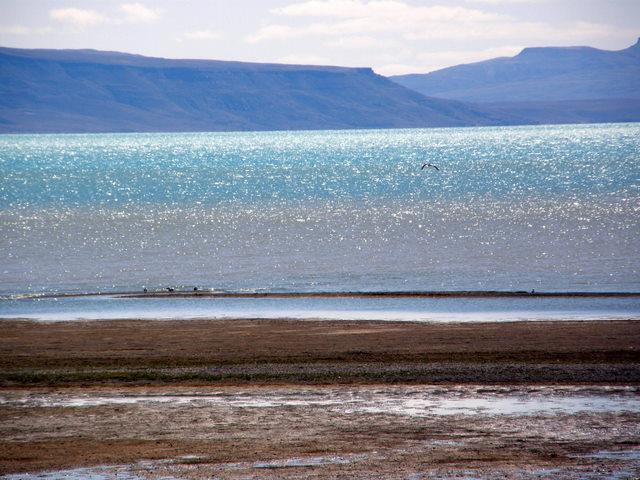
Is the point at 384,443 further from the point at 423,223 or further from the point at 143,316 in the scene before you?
the point at 423,223

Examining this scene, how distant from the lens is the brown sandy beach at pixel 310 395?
13.8m

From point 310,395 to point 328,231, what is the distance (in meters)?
34.5

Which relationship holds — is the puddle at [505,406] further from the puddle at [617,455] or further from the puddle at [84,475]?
the puddle at [84,475]

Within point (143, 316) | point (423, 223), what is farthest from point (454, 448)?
point (423, 223)

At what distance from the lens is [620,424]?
15.2m

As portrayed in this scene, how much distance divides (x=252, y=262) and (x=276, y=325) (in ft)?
51.6

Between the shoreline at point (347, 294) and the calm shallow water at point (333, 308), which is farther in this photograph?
the shoreline at point (347, 294)

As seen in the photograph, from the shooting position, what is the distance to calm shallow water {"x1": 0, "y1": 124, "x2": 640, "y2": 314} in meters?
A: 36.0

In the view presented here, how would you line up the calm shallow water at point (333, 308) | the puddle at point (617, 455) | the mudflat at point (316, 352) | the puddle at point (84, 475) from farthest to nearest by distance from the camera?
1. the calm shallow water at point (333, 308)
2. the mudflat at point (316, 352)
3. the puddle at point (617, 455)
4. the puddle at point (84, 475)

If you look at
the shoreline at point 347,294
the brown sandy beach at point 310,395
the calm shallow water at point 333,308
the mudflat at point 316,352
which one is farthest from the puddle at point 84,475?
the shoreline at point 347,294

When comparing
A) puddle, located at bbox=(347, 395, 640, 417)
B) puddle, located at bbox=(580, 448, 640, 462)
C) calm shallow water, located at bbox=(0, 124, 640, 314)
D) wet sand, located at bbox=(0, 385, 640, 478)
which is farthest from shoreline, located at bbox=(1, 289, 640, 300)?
puddle, located at bbox=(580, 448, 640, 462)

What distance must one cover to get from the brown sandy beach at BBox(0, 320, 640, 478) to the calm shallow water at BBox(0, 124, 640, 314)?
903 centimetres

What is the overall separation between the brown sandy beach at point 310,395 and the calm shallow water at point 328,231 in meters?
9.03

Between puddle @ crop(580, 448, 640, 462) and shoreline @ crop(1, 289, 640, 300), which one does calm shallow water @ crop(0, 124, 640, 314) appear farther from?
puddle @ crop(580, 448, 640, 462)
